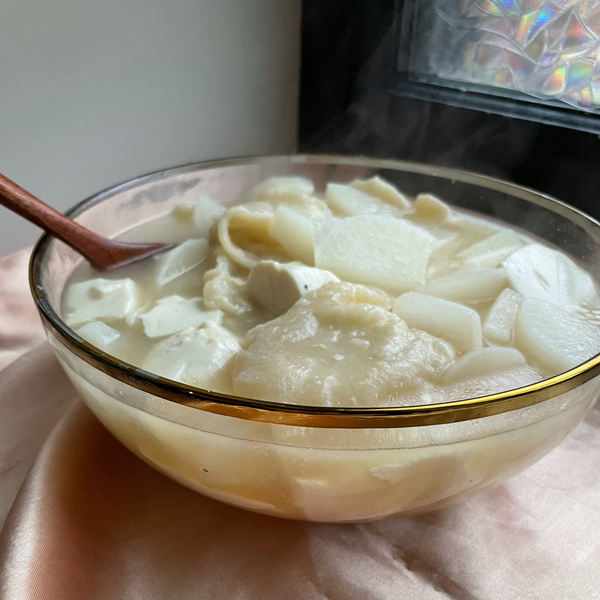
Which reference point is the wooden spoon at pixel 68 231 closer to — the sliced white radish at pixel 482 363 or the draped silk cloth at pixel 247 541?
the draped silk cloth at pixel 247 541

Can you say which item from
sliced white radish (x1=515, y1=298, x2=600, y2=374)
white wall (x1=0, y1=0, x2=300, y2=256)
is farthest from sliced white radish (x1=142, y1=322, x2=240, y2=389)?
→ white wall (x1=0, y1=0, x2=300, y2=256)

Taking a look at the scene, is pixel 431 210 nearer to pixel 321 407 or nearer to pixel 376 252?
pixel 376 252

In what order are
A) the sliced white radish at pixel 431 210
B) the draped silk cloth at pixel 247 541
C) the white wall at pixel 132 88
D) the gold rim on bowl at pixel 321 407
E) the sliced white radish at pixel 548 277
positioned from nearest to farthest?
the gold rim on bowl at pixel 321 407 < the draped silk cloth at pixel 247 541 < the sliced white radish at pixel 548 277 < the sliced white radish at pixel 431 210 < the white wall at pixel 132 88

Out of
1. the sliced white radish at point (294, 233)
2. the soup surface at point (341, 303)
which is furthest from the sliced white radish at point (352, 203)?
the sliced white radish at point (294, 233)

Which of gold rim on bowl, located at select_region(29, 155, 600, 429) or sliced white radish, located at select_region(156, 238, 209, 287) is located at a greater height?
gold rim on bowl, located at select_region(29, 155, 600, 429)

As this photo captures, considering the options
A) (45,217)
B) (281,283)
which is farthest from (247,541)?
(45,217)

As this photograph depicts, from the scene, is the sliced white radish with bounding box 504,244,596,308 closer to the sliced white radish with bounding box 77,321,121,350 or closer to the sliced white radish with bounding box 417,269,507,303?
the sliced white radish with bounding box 417,269,507,303

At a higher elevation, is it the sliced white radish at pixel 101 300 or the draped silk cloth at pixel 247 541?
the sliced white radish at pixel 101 300

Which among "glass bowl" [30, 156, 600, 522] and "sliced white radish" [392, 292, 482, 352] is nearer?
"glass bowl" [30, 156, 600, 522]
